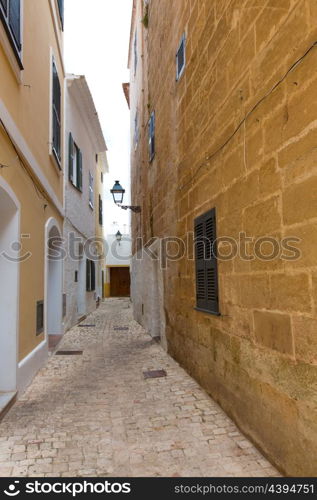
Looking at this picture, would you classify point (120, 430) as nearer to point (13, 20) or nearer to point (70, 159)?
point (13, 20)

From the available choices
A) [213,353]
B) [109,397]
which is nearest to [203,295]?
[213,353]

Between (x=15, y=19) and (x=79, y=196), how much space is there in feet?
22.3

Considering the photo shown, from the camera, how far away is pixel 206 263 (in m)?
4.32

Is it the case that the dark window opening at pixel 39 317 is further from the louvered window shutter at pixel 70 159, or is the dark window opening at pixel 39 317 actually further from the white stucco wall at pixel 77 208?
the louvered window shutter at pixel 70 159

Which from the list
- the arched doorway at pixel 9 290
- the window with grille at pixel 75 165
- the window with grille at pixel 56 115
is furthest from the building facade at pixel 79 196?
the arched doorway at pixel 9 290

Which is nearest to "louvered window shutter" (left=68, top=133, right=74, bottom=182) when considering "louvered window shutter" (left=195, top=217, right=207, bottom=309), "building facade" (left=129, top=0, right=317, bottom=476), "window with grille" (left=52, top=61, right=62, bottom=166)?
"window with grille" (left=52, top=61, right=62, bottom=166)

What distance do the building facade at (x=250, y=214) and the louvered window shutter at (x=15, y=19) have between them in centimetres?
217

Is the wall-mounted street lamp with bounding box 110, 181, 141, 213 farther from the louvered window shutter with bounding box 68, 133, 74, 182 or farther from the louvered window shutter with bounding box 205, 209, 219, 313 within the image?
the louvered window shutter with bounding box 205, 209, 219, 313

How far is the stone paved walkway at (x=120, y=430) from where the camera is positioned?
8.70ft

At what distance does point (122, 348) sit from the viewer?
725cm

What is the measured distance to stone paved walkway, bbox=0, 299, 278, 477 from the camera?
2.65 m

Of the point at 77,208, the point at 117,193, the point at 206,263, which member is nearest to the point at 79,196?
the point at 77,208

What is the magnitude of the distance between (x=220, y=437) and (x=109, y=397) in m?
1.56

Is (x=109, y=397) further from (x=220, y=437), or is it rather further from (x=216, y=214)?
(x=216, y=214)
